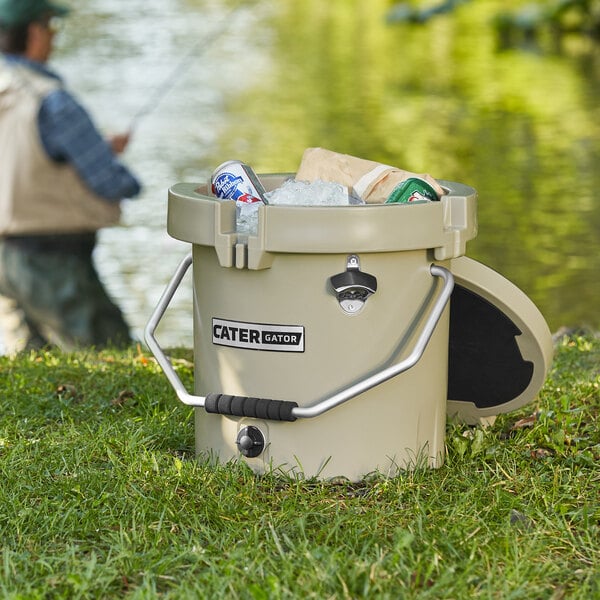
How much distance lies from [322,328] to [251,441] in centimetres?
34

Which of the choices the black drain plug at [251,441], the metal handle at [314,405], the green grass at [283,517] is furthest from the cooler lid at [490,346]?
the black drain plug at [251,441]

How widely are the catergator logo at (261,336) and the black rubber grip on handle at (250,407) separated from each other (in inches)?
4.9

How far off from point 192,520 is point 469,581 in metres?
0.65

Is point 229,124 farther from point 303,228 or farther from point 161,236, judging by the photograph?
point 303,228

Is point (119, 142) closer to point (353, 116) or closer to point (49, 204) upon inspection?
point (49, 204)

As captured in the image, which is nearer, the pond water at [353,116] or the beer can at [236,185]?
the beer can at [236,185]

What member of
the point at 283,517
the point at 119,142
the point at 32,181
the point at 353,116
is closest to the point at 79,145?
the point at 32,181

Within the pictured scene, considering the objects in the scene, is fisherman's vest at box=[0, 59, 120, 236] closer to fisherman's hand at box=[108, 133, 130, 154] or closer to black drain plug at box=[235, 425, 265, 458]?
fisherman's hand at box=[108, 133, 130, 154]

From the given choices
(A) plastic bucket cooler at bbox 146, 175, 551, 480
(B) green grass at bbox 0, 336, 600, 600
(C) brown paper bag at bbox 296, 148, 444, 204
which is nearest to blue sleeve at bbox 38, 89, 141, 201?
(B) green grass at bbox 0, 336, 600, 600

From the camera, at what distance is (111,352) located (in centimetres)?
463

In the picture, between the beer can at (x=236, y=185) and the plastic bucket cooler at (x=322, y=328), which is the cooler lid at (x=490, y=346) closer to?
the plastic bucket cooler at (x=322, y=328)

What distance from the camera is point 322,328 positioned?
285 cm

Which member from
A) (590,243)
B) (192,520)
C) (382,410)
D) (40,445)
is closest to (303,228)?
(382,410)

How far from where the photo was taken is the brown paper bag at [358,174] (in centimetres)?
308
